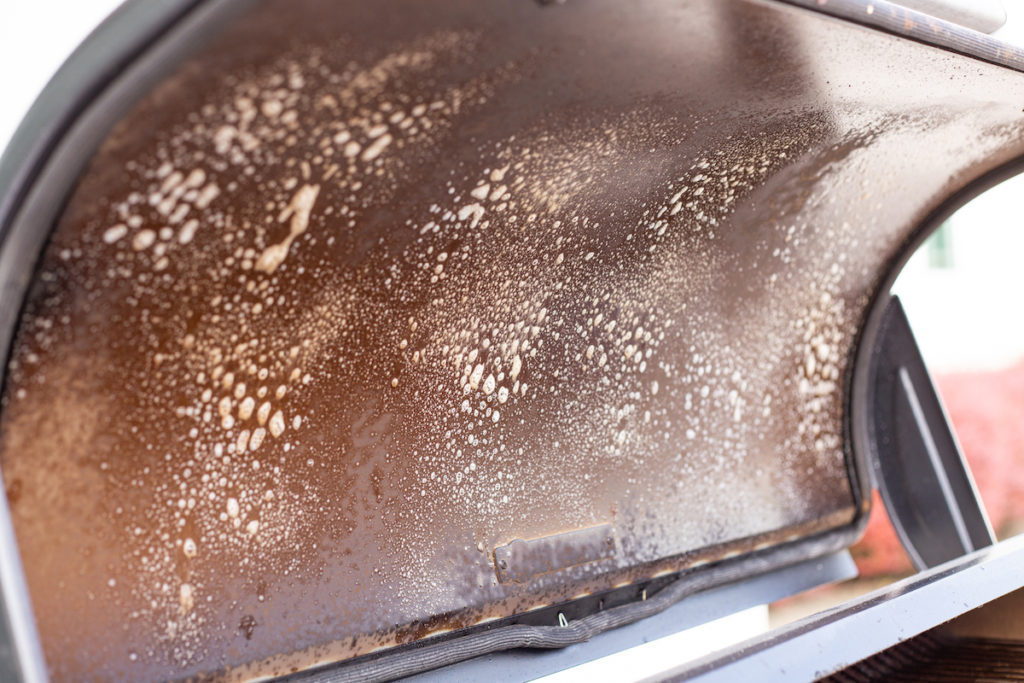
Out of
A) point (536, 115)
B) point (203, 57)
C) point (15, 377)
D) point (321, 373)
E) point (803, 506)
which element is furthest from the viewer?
point (803, 506)

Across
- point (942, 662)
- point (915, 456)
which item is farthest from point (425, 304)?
point (915, 456)

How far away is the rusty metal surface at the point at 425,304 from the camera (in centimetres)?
62

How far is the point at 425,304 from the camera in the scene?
0.94m

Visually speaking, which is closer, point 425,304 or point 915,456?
point 425,304

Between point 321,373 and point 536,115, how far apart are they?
0.34 m

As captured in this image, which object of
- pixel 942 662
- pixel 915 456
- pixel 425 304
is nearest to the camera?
pixel 425 304

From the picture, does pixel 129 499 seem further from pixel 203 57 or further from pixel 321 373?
pixel 203 57

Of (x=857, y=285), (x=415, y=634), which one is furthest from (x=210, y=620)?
(x=857, y=285)

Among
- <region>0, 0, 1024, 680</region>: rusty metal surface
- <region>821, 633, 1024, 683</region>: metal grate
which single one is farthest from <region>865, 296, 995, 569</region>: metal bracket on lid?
<region>0, 0, 1024, 680</region>: rusty metal surface

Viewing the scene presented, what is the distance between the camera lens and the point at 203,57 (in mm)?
519

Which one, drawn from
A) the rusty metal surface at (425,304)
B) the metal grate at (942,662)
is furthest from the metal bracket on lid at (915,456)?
the rusty metal surface at (425,304)

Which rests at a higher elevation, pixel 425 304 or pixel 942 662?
pixel 425 304

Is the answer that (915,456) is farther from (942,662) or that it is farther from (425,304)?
(425,304)

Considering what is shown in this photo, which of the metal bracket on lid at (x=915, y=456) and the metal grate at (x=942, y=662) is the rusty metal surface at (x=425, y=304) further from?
the metal bracket on lid at (x=915, y=456)
